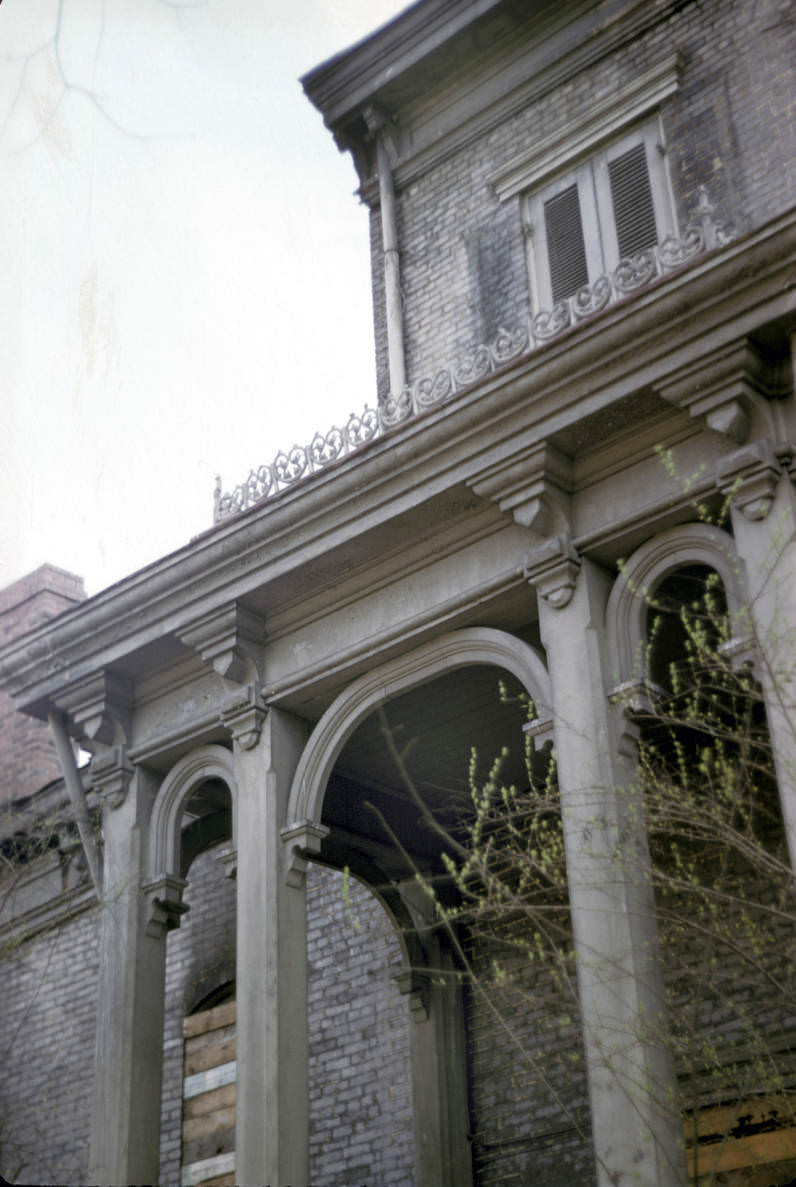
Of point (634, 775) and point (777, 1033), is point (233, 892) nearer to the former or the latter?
point (777, 1033)

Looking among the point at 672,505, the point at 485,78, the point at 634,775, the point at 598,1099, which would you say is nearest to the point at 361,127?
the point at 485,78

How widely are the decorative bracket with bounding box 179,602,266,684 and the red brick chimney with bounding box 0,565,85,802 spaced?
625cm

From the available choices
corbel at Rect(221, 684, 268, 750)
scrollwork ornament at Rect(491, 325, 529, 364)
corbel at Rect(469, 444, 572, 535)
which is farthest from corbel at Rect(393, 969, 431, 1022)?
scrollwork ornament at Rect(491, 325, 529, 364)

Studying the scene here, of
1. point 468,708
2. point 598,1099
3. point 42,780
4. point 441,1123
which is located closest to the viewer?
point 598,1099

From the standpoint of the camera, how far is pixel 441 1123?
11.8 metres

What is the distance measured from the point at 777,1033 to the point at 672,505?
398 cm

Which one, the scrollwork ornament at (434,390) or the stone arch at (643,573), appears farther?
the scrollwork ornament at (434,390)

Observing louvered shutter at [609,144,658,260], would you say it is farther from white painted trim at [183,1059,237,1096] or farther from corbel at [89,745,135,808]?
white painted trim at [183,1059,237,1096]

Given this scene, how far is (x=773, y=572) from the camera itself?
25.9ft

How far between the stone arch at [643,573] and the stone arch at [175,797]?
134 inches

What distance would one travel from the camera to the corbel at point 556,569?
353 inches

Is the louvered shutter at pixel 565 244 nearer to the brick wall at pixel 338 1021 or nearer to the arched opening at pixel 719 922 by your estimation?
the arched opening at pixel 719 922

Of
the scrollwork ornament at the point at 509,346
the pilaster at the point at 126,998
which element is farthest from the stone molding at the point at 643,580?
the pilaster at the point at 126,998

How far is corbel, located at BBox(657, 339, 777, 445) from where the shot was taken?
8250 millimetres
